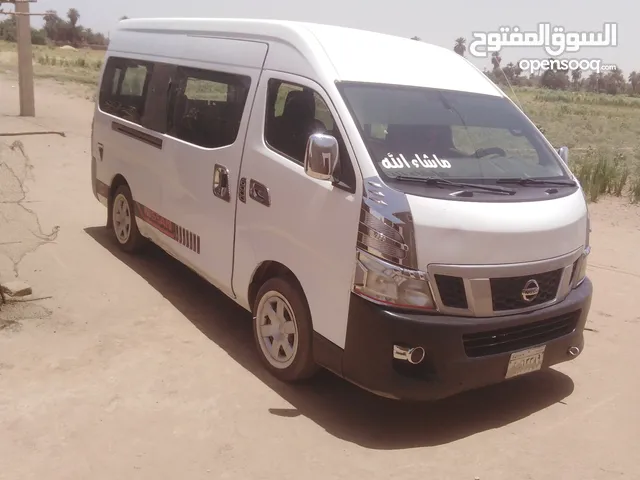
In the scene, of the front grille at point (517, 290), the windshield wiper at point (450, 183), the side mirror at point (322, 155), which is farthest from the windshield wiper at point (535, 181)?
the side mirror at point (322, 155)

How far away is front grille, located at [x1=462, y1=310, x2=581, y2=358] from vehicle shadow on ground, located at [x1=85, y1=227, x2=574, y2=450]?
1.82 feet

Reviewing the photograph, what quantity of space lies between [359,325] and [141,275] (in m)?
3.44

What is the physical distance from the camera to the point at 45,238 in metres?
6.91

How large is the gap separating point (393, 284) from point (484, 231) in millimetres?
594

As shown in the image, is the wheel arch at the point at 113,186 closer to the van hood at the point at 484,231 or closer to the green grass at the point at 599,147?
the van hood at the point at 484,231

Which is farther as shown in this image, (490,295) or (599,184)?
(599,184)

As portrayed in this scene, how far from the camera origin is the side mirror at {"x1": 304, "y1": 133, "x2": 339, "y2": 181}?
405 cm

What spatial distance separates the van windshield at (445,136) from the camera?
4.33 m

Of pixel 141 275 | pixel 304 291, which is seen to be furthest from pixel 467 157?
pixel 141 275

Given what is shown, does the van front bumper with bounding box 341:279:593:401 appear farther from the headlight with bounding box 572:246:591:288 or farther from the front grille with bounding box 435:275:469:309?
the headlight with bounding box 572:246:591:288

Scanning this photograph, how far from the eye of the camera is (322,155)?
160 inches

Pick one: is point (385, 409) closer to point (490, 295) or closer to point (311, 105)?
point (490, 295)

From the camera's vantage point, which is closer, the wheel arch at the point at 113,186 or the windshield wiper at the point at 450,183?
the windshield wiper at the point at 450,183

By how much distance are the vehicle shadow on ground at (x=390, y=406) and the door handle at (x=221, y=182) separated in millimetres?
1114
